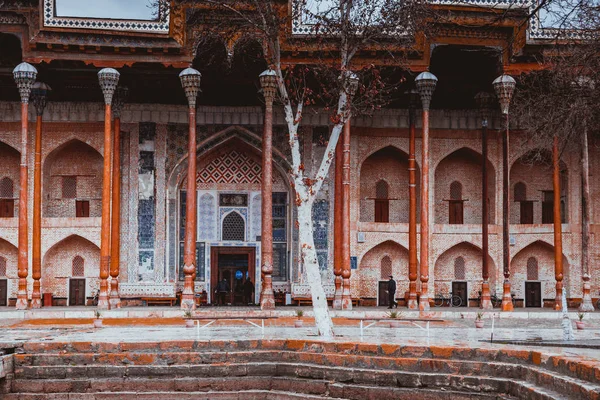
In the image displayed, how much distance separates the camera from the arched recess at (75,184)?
29453 mm

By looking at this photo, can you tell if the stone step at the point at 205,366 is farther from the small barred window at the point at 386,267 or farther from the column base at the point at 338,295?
the small barred window at the point at 386,267

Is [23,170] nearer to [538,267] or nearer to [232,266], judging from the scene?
[232,266]

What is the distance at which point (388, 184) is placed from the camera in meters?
30.4

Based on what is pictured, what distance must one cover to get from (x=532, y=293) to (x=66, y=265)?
14546mm

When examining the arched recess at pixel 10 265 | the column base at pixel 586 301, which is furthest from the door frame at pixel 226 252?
the column base at pixel 586 301

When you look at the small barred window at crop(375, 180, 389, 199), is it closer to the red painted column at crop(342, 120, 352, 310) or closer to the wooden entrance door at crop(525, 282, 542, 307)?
the wooden entrance door at crop(525, 282, 542, 307)

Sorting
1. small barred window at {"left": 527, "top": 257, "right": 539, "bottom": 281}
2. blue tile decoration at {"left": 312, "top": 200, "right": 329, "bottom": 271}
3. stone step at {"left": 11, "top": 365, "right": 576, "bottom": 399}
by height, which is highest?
blue tile decoration at {"left": 312, "top": 200, "right": 329, "bottom": 271}

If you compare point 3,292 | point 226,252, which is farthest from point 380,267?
point 3,292

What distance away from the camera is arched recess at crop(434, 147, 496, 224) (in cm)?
3053

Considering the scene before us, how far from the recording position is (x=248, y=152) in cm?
2961

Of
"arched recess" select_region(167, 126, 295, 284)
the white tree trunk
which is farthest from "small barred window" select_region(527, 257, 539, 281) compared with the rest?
the white tree trunk

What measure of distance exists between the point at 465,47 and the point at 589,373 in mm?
16473

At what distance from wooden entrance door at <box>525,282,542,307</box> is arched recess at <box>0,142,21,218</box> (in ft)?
52.7

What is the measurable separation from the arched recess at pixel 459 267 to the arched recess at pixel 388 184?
1.80 m
